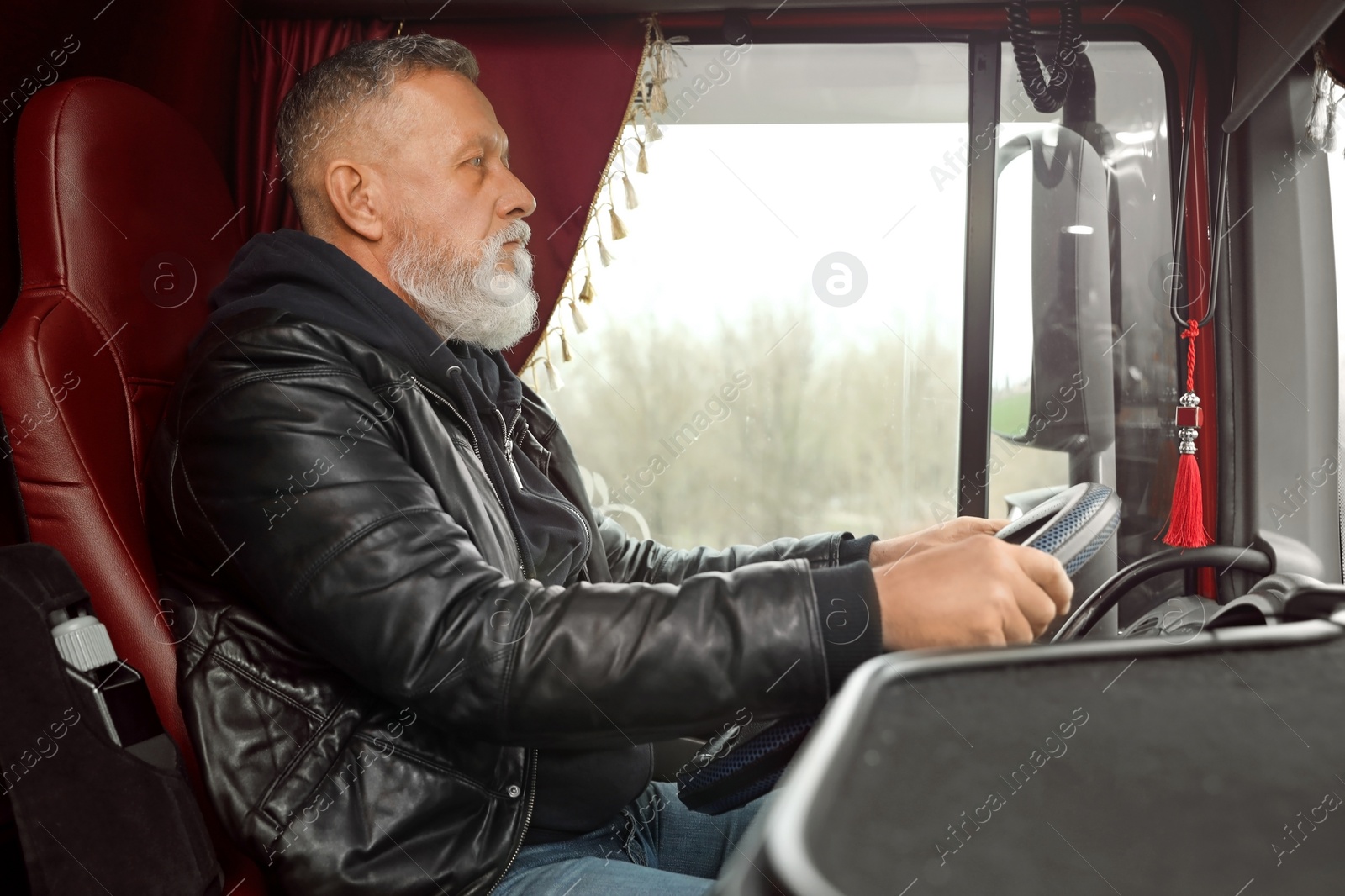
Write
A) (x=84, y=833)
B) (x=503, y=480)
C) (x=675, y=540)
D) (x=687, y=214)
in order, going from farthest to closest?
(x=675, y=540) → (x=687, y=214) → (x=503, y=480) → (x=84, y=833)

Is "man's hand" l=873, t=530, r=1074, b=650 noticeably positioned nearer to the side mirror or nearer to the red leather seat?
the red leather seat

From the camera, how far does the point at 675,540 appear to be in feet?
8.04

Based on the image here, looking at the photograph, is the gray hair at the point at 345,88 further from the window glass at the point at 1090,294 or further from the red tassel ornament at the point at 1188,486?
the red tassel ornament at the point at 1188,486

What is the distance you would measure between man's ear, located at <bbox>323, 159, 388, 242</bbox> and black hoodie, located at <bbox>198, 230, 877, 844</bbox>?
7.7 inches

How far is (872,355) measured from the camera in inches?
90.1

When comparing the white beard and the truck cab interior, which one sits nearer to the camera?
the truck cab interior

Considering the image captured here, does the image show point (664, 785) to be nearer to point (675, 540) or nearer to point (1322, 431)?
point (675, 540)

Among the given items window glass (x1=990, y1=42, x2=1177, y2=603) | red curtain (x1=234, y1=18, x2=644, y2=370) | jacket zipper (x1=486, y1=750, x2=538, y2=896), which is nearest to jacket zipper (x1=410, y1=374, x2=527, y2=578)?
jacket zipper (x1=486, y1=750, x2=538, y2=896)

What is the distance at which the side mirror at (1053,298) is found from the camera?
2.01 metres

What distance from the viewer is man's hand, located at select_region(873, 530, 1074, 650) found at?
0.80 m

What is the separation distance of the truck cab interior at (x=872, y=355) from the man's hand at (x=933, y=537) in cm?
18

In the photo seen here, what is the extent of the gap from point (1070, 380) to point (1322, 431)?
0.51 meters

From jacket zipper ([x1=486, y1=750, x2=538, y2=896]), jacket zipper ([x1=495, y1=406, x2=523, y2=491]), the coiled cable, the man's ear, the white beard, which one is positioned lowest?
jacket zipper ([x1=486, y1=750, x2=538, y2=896])

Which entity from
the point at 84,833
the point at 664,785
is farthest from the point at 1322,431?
the point at 84,833
